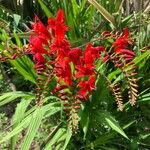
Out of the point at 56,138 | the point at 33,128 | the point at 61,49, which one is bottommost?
the point at 56,138

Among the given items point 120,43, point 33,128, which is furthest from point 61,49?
point 33,128

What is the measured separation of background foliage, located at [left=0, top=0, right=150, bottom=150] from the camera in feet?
7.20

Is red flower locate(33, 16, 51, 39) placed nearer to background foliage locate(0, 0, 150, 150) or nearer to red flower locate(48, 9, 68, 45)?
red flower locate(48, 9, 68, 45)

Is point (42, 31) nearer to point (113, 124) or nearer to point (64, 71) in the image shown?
point (64, 71)

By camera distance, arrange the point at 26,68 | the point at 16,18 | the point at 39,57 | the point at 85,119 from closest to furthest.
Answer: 1. the point at 39,57
2. the point at 85,119
3. the point at 26,68
4. the point at 16,18

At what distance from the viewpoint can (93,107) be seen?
90.2 inches

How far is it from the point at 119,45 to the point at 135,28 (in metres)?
0.64

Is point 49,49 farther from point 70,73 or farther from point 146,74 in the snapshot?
point 146,74

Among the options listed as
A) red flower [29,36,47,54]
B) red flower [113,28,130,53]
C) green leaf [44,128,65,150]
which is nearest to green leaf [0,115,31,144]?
green leaf [44,128,65,150]

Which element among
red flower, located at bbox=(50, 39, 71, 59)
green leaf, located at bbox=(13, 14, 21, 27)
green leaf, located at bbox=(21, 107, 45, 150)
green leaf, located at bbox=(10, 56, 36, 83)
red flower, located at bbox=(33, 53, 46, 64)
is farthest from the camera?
green leaf, located at bbox=(13, 14, 21, 27)

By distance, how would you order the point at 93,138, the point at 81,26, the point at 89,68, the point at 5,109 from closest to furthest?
the point at 89,68 < the point at 93,138 < the point at 81,26 < the point at 5,109

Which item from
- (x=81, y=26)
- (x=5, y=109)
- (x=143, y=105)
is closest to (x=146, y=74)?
(x=143, y=105)

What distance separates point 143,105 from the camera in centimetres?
245

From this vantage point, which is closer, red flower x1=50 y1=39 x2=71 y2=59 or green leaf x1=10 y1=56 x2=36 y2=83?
red flower x1=50 y1=39 x2=71 y2=59
